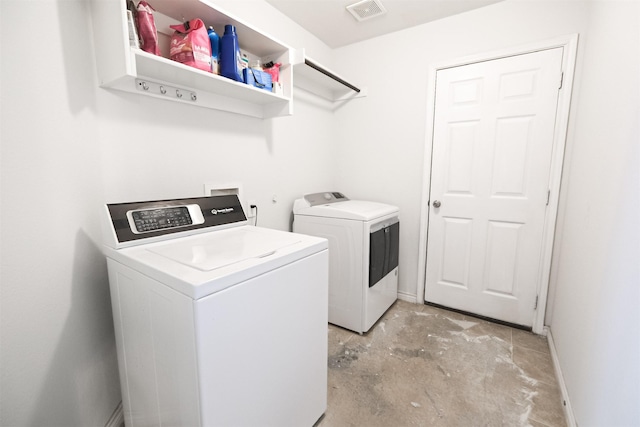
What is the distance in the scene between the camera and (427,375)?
5.59 ft

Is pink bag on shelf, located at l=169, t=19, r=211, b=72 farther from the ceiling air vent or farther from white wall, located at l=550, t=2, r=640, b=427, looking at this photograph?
white wall, located at l=550, t=2, r=640, b=427

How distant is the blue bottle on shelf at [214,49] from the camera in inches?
55.4

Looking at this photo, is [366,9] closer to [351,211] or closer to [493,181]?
[351,211]

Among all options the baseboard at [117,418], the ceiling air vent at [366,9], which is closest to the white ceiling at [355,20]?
the ceiling air vent at [366,9]

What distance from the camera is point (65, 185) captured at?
41.8 inches

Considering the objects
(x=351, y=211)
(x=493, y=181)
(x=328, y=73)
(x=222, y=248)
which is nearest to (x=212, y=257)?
(x=222, y=248)

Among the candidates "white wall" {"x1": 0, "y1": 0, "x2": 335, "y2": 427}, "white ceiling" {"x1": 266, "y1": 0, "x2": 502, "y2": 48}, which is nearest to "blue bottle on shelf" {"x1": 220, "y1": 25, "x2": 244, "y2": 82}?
"white wall" {"x1": 0, "y1": 0, "x2": 335, "y2": 427}

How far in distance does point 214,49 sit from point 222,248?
1.04m

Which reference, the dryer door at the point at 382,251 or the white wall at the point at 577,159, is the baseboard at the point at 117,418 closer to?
the dryer door at the point at 382,251

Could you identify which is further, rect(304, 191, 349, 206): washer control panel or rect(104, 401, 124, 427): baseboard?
rect(304, 191, 349, 206): washer control panel

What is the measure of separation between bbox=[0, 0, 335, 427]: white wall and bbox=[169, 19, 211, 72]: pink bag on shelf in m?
0.28

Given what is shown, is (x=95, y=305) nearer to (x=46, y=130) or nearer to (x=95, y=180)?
(x=95, y=180)

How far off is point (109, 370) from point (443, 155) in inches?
101

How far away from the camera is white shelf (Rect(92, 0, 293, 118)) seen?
3.51ft
